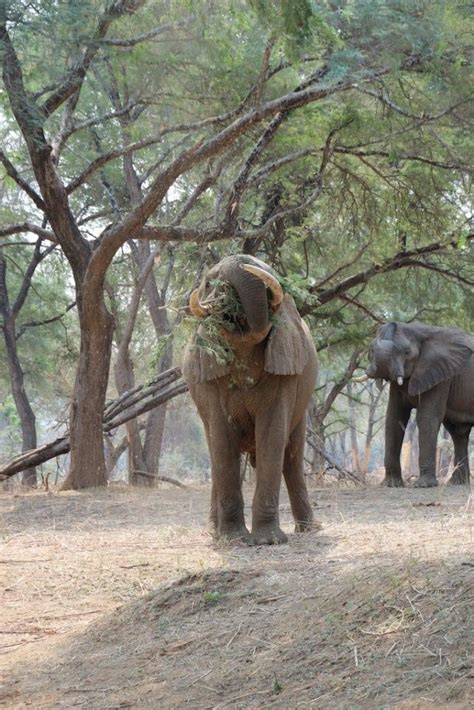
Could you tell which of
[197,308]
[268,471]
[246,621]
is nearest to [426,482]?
[268,471]

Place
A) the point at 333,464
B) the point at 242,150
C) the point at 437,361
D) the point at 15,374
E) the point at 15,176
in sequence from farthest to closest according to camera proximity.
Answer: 1. the point at 15,374
2. the point at 333,464
3. the point at 242,150
4. the point at 437,361
5. the point at 15,176

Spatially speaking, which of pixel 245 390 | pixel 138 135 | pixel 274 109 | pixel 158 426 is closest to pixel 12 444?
pixel 158 426

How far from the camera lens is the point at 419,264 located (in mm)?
→ 17719

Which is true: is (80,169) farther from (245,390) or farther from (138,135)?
(245,390)

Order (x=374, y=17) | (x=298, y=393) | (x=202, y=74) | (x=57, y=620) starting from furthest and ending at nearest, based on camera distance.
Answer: (x=202, y=74), (x=374, y=17), (x=298, y=393), (x=57, y=620)

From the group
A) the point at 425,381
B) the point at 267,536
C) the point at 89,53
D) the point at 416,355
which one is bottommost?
the point at 267,536

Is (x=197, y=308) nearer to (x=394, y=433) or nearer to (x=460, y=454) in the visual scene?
(x=394, y=433)

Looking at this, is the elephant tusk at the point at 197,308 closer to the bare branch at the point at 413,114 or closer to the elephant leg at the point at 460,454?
the bare branch at the point at 413,114

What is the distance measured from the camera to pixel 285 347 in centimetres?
840

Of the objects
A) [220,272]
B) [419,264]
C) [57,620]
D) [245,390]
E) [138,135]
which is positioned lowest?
[57,620]

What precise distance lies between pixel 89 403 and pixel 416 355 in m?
5.39

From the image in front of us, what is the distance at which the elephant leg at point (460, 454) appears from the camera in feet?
54.5

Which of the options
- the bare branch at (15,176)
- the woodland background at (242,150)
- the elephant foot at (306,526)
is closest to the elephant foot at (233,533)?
the elephant foot at (306,526)

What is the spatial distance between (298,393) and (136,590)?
271cm
